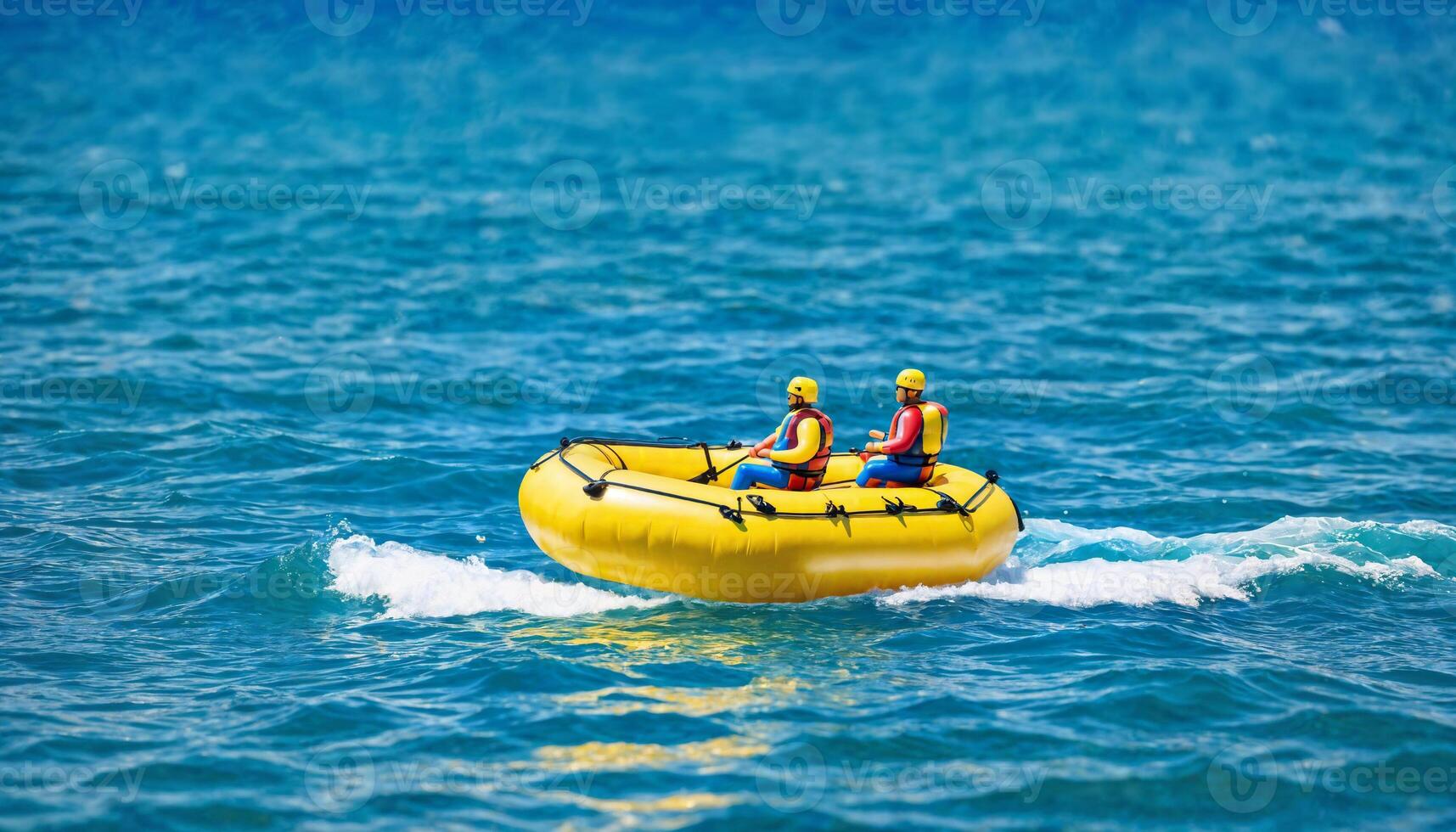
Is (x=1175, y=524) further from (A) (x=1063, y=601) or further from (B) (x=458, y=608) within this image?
(B) (x=458, y=608)

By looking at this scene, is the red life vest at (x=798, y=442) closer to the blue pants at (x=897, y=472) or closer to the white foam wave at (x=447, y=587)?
the blue pants at (x=897, y=472)

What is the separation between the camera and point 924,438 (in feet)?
43.0

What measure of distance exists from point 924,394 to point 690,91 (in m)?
18.1

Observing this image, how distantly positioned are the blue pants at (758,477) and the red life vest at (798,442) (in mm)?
82

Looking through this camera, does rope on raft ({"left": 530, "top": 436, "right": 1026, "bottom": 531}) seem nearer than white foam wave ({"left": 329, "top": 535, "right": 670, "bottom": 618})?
Yes

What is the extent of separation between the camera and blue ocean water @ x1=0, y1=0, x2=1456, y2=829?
9484 mm

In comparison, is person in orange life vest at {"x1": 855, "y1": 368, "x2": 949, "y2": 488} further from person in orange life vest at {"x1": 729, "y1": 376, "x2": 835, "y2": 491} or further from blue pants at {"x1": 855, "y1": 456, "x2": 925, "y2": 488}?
person in orange life vest at {"x1": 729, "y1": 376, "x2": 835, "y2": 491}

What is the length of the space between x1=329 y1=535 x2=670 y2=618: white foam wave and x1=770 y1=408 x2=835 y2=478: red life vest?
1.82 meters

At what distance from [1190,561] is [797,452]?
430 cm

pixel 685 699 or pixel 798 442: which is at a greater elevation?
pixel 798 442

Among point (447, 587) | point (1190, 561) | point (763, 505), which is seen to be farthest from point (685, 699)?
point (1190, 561)

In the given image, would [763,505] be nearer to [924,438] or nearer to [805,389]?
[805,389]

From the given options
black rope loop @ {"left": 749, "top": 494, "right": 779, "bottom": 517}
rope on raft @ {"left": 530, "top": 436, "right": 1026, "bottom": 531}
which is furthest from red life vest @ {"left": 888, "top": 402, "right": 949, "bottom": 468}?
black rope loop @ {"left": 749, "top": 494, "right": 779, "bottom": 517}

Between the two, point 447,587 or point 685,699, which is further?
point 447,587
